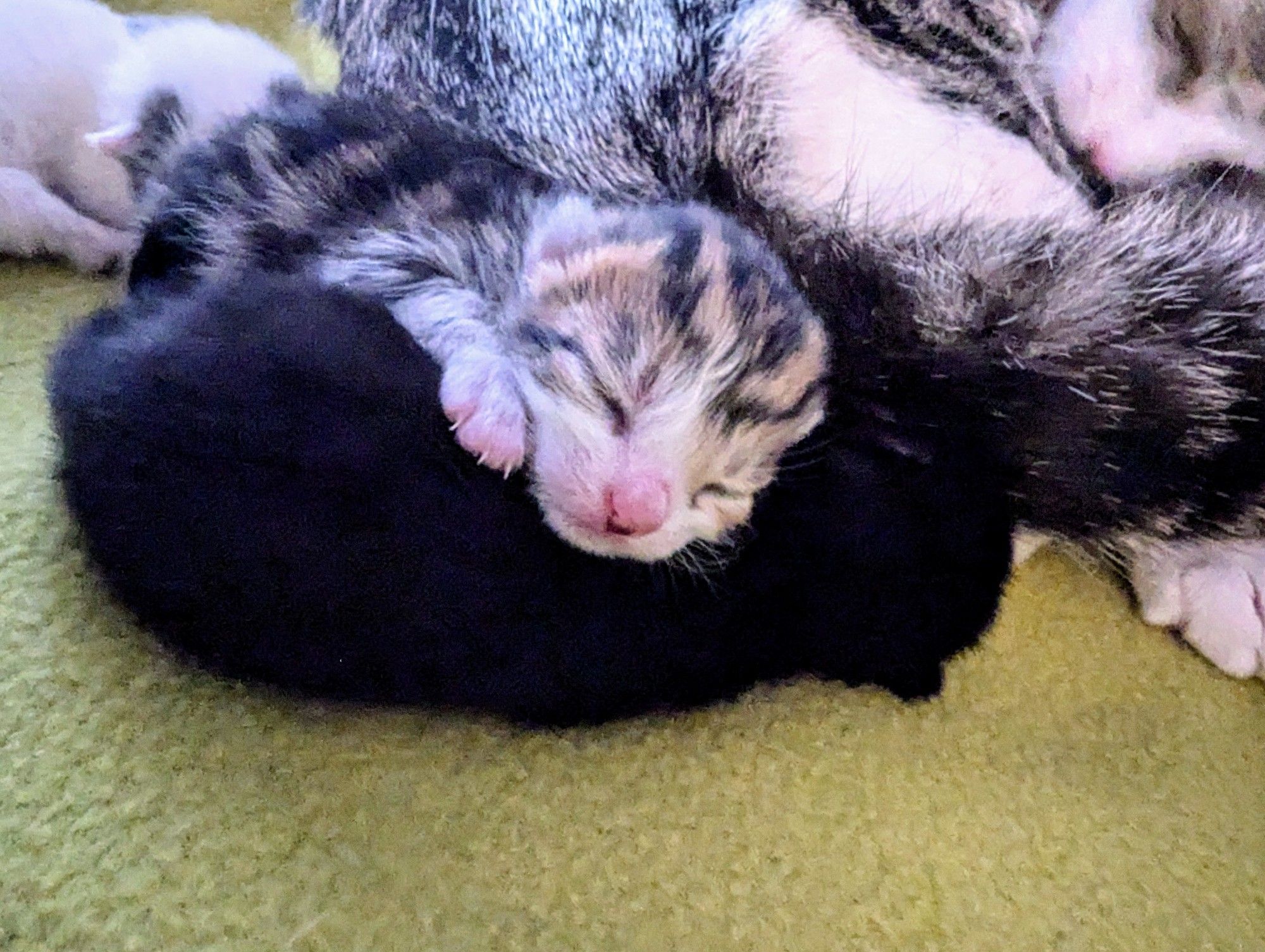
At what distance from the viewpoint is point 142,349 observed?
2.43 ft

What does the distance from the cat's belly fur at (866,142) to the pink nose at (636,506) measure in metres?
0.31

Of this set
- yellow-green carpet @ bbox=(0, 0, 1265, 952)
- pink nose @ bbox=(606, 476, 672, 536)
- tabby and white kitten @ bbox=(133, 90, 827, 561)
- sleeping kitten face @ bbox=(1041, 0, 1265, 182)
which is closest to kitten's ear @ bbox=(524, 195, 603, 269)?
tabby and white kitten @ bbox=(133, 90, 827, 561)

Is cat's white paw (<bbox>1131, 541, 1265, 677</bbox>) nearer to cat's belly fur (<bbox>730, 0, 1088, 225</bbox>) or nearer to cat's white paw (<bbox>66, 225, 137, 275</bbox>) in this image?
cat's belly fur (<bbox>730, 0, 1088, 225</bbox>)

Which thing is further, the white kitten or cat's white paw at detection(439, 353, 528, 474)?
the white kitten

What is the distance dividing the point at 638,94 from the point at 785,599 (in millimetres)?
505

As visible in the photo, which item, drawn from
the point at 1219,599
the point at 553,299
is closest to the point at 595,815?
the point at 553,299

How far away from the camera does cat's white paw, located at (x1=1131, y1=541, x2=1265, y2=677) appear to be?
3.08 ft

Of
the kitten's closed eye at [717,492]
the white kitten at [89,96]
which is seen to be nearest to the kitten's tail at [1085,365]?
the kitten's closed eye at [717,492]

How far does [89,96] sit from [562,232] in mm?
900

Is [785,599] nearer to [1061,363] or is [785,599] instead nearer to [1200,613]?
[1061,363]

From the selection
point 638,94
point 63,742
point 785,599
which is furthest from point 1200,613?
point 63,742

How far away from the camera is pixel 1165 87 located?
1103mm

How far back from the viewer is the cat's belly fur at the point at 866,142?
3.15ft

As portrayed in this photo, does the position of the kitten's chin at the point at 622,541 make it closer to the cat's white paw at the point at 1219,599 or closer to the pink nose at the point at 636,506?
the pink nose at the point at 636,506
